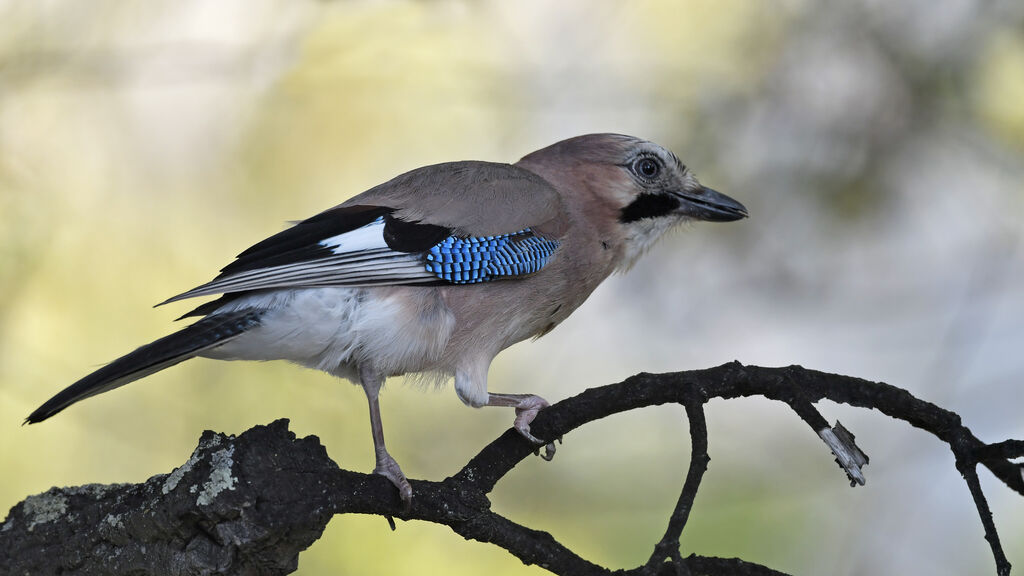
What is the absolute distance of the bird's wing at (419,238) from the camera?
3123mm

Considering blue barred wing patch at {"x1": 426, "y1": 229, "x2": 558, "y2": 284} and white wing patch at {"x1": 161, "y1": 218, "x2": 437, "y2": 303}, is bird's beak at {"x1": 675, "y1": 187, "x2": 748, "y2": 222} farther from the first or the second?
white wing patch at {"x1": 161, "y1": 218, "x2": 437, "y2": 303}

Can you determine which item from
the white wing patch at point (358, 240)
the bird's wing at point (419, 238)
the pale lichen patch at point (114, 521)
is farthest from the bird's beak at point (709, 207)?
the pale lichen patch at point (114, 521)

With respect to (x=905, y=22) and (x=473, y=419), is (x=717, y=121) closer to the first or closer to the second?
(x=905, y=22)

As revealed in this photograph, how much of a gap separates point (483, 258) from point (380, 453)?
72cm

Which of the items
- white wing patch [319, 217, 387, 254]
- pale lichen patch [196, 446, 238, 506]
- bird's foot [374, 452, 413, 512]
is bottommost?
pale lichen patch [196, 446, 238, 506]

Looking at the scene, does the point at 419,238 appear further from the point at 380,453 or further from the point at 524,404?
the point at 380,453

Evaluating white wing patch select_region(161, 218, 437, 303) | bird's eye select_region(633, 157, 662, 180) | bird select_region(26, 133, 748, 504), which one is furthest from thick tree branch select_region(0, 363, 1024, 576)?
bird's eye select_region(633, 157, 662, 180)

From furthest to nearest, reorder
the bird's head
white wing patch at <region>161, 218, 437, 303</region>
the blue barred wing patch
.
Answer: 1. the bird's head
2. the blue barred wing patch
3. white wing patch at <region>161, 218, 437, 303</region>

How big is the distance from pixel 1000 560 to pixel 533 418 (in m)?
1.22

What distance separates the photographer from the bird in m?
3.04

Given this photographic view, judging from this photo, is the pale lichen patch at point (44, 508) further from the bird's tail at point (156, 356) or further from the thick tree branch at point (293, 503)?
the bird's tail at point (156, 356)

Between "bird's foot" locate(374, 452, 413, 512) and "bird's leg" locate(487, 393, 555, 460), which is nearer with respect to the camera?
"bird's foot" locate(374, 452, 413, 512)

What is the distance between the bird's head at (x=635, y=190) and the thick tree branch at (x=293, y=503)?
1109mm

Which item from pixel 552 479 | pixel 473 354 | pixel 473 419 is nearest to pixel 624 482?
pixel 552 479
